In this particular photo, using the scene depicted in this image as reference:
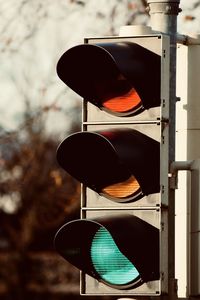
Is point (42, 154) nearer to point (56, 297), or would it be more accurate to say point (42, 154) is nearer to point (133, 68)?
point (56, 297)

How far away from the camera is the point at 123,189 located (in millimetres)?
8656

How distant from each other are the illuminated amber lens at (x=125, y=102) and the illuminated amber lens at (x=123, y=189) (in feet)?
1.15

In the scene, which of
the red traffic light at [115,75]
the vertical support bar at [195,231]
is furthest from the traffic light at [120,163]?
the vertical support bar at [195,231]

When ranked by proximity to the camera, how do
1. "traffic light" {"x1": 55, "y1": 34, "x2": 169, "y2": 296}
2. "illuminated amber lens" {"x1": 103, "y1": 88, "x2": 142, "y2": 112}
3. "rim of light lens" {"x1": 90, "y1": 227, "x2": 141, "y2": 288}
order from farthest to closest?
"illuminated amber lens" {"x1": 103, "y1": 88, "x2": 142, "y2": 112} → "rim of light lens" {"x1": 90, "y1": 227, "x2": 141, "y2": 288} → "traffic light" {"x1": 55, "y1": 34, "x2": 169, "y2": 296}

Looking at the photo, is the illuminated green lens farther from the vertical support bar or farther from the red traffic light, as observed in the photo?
the red traffic light

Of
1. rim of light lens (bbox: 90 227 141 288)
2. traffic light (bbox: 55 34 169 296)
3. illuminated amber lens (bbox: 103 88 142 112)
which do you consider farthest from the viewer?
illuminated amber lens (bbox: 103 88 142 112)

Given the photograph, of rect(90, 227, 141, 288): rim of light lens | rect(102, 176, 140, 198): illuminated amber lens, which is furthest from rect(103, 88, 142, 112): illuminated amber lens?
rect(90, 227, 141, 288): rim of light lens

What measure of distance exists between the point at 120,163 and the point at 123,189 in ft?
0.44

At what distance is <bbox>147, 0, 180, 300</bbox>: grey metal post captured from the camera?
334 inches

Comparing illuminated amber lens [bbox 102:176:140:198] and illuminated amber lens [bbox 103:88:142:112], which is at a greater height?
illuminated amber lens [bbox 103:88:142:112]

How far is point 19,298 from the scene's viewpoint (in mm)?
40531

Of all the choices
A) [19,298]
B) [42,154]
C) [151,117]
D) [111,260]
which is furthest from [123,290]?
[42,154]

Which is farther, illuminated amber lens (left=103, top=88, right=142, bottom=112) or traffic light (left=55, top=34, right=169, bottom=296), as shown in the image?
illuminated amber lens (left=103, top=88, right=142, bottom=112)

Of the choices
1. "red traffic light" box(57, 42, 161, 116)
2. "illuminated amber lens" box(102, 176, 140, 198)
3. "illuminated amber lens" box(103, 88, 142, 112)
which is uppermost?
"red traffic light" box(57, 42, 161, 116)
